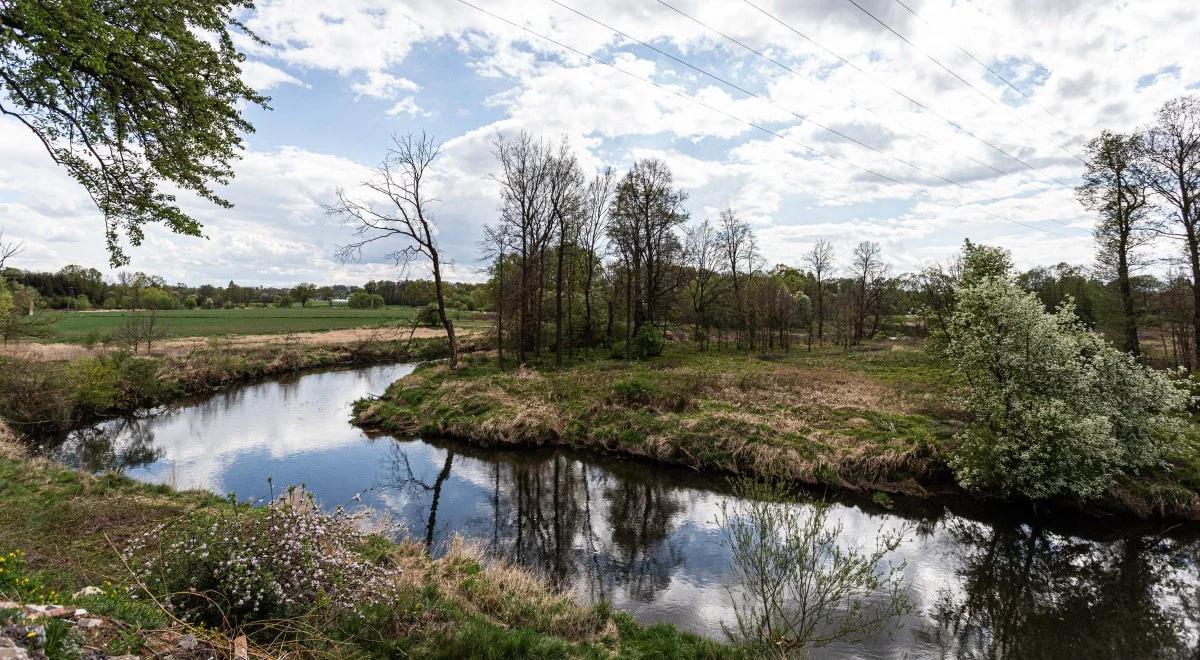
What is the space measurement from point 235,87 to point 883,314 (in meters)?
60.2

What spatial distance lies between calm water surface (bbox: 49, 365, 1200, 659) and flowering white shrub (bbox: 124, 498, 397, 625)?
14.8ft

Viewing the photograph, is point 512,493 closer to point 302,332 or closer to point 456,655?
point 456,655

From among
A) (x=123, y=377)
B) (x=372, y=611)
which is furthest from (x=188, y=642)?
(x=123, y=377)

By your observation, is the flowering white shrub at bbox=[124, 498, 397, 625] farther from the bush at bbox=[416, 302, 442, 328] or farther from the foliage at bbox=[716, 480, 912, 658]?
the bush at bbox=[416, 302, 442, 328]

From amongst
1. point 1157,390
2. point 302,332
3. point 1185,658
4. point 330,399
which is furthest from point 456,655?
point 302,332

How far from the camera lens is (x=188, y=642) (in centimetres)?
417

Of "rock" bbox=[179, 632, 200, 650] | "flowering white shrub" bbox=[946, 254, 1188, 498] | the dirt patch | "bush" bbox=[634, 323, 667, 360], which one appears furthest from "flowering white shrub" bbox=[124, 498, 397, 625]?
"bush" bbox=[634, 323, 667, 360]

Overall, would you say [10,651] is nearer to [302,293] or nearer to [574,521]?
[574,521]

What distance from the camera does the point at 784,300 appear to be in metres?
44.6

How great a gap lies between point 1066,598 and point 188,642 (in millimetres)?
13279

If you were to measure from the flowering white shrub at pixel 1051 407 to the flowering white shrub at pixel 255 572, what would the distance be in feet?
44.0

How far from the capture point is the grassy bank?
15.3ft

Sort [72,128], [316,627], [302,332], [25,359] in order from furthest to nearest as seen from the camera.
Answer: [302,332] → [25,359] → [72,128] → [316,627]

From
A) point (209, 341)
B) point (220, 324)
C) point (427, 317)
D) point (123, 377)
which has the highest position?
point (427, 317)
